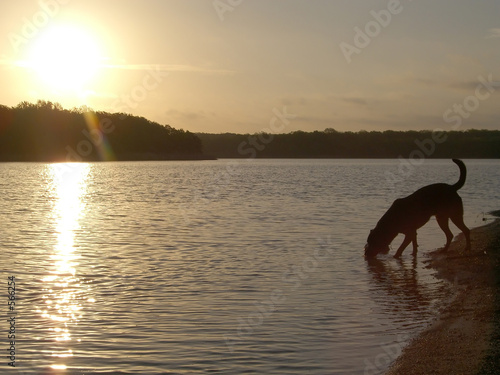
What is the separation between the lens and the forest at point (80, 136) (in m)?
118

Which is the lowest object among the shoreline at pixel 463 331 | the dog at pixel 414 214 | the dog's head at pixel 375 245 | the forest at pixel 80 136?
the shoreline at pixel 463 331

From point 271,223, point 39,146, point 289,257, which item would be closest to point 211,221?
point 271,223

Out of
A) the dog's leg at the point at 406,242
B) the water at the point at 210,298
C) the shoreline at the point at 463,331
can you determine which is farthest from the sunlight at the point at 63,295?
the dog's leg at the point at 406,242

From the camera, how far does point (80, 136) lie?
123125mm

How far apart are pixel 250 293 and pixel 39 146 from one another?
116845 mm

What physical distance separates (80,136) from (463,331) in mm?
120471

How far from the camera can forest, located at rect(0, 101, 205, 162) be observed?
118 meters

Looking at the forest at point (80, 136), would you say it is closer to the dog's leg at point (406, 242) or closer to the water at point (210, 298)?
the water at point (210, 298)

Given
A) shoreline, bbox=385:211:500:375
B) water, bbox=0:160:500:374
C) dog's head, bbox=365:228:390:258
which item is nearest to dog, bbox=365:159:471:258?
dog's head, bbox=365:228:390:258

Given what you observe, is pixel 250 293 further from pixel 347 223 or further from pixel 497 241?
pixel 347 223

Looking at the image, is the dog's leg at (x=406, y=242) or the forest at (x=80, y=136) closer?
the dog's leg at (x=406, y=242)

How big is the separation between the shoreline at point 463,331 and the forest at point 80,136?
4398 inches

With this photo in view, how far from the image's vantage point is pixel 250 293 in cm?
1094

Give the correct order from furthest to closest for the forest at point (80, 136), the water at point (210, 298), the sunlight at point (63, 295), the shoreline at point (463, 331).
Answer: the forest at point (80, 136) → the sunlight at point (63, 295) → the water at point (210, 298) → the shoreline at point (463, 331)
